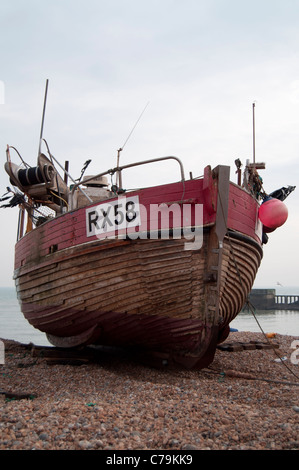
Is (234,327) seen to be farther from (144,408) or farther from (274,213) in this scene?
(144,408)

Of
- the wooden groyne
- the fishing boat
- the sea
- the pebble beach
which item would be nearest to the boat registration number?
the fishing boat

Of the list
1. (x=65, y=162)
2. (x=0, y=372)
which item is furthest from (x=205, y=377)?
(x=65, y=162)

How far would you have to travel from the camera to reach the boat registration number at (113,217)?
20.8ft

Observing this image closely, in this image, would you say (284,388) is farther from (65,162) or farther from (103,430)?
(65,162)

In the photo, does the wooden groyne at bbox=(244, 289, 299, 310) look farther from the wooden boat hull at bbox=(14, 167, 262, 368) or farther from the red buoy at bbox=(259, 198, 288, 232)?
the wooden boat hull at bbox=(14, 167, 262, 368)

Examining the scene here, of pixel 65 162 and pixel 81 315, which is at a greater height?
pixel 65 162

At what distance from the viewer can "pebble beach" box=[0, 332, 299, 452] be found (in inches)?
136

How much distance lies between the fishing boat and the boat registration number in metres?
0.01

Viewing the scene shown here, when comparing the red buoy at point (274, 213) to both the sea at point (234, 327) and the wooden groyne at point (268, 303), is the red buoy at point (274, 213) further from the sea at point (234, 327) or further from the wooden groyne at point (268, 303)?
the wooden groyne at point (268, 303)

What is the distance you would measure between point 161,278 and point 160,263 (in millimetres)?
215

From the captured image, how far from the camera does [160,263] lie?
6215 millimetres
